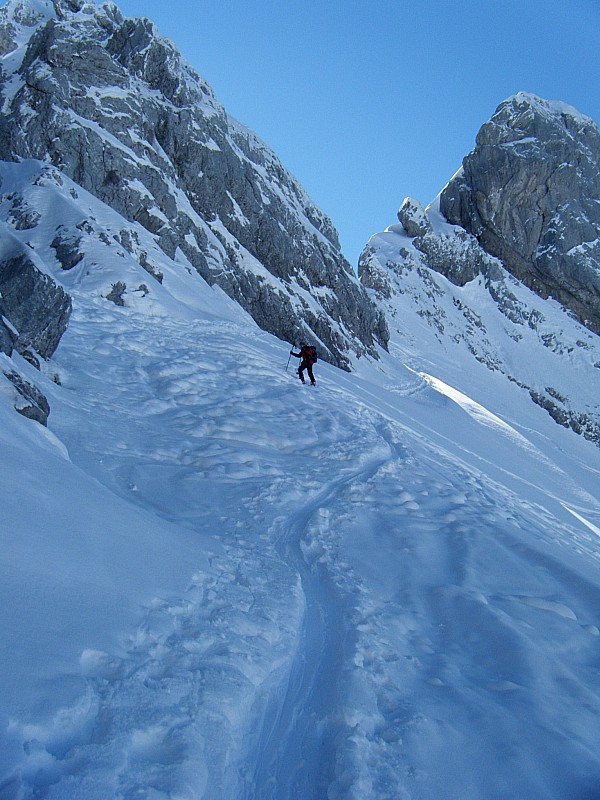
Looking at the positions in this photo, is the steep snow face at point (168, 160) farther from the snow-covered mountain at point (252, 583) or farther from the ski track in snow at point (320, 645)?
the ski track in snow at point (320, 645)

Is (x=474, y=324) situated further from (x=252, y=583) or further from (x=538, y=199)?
(x=252, y=583)

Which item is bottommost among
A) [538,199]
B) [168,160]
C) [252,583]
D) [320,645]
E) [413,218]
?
[252,583]

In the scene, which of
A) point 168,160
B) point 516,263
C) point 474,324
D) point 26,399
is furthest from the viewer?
point 516,263

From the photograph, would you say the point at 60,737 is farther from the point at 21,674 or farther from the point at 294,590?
the point at 294,590

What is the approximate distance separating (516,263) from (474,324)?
22947 millimetres

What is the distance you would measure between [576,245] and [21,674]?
313ft

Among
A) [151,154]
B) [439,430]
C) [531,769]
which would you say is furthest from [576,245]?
[531,769]

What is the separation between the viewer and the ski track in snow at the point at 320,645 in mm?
3203

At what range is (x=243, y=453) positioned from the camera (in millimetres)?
9898

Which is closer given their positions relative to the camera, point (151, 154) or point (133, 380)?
point (133, 380)

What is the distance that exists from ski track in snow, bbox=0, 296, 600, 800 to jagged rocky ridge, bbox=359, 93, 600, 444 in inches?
1763

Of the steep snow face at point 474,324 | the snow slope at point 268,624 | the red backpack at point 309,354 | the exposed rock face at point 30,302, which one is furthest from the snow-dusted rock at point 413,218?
the exposed rock face at point 30,302

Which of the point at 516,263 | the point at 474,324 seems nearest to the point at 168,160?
the point at 474,324

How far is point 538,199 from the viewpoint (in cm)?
8612
